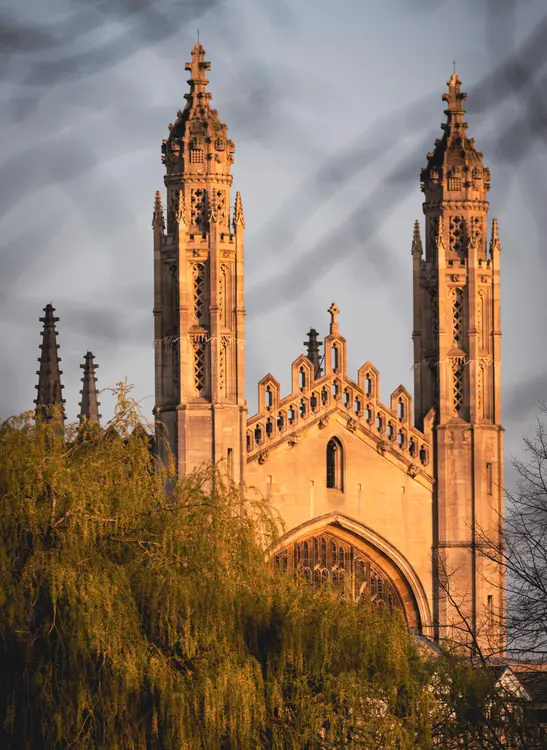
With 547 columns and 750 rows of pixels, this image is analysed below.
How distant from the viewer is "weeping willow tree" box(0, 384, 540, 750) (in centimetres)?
3831

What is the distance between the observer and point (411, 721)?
40031mm

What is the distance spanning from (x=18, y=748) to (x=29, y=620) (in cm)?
199

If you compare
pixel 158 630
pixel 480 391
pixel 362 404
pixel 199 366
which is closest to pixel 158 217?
pixel 199 366

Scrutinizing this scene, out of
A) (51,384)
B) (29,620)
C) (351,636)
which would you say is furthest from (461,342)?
(29,620)

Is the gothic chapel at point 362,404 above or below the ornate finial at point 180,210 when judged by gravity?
below

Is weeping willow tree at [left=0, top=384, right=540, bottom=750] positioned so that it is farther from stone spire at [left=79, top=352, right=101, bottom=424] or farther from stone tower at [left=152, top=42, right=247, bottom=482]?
stone spire at [left=79, top=352, right=101, bottom=424]

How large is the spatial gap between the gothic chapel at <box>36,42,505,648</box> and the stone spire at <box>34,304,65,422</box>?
22.6 feet

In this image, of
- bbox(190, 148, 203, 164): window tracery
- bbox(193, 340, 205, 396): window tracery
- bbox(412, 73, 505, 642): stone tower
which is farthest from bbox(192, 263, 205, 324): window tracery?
bbox(412, 73, 505, 642): stone tower

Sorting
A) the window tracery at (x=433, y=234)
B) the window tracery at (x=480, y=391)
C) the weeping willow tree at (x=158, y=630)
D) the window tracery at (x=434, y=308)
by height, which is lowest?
the weeping willow tree at (x=158, y=630)

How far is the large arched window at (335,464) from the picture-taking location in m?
65.6

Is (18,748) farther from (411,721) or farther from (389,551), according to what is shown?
(389,551)

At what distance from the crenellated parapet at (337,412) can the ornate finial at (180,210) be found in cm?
464

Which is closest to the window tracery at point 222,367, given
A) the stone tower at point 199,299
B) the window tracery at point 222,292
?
the stone tower at point 199,299

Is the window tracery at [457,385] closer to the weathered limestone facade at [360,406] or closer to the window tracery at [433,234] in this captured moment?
the weathered limestone facade at [360,406]
